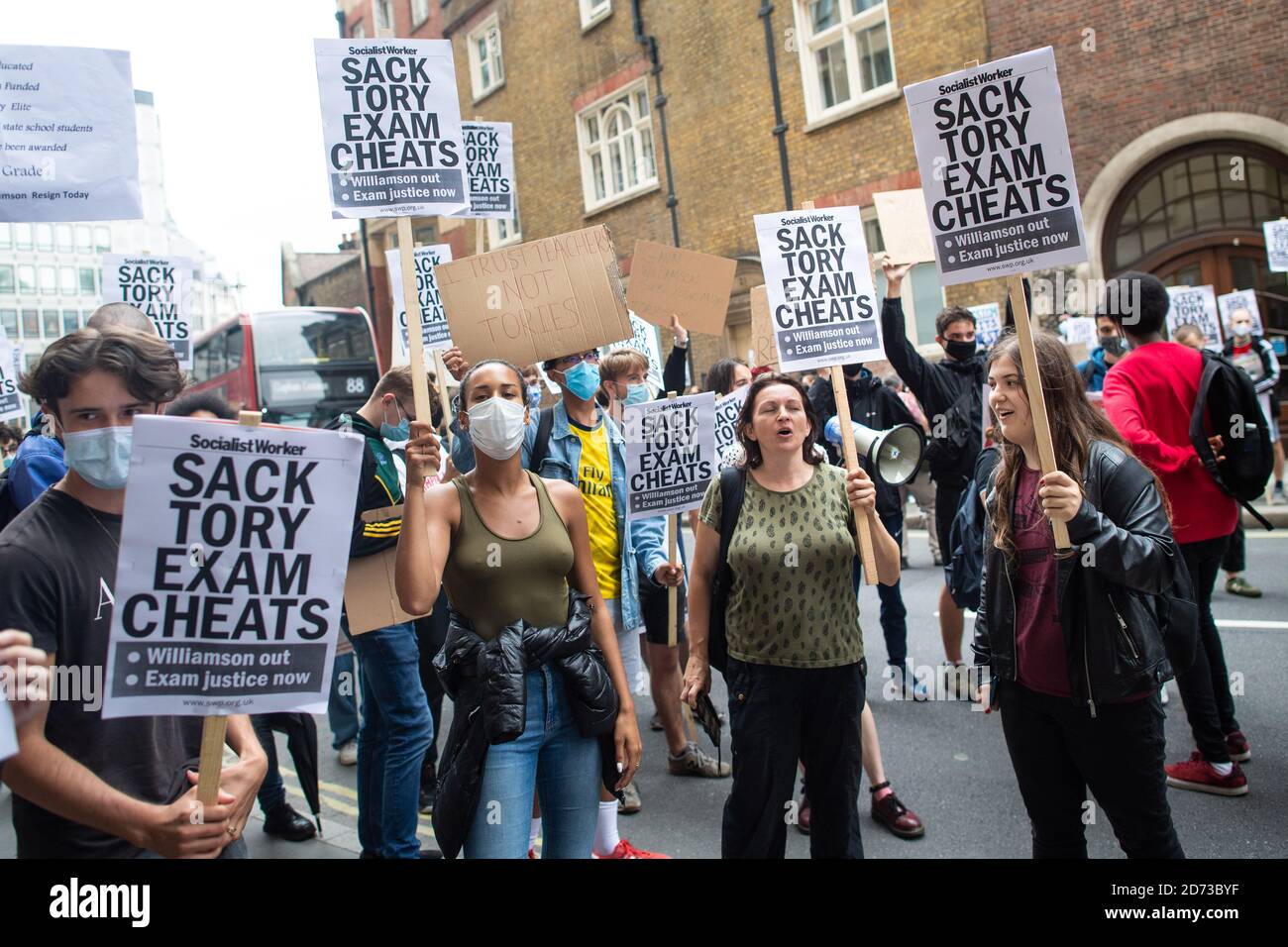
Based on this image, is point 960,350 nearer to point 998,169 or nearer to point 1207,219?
point 998,169

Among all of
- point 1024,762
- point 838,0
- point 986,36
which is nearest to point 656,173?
point 838,0

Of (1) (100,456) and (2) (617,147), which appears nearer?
(1) (100,456)

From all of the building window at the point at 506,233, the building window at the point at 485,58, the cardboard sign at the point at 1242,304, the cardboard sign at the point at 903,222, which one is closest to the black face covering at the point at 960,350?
the cardboard sign at the point at 903,222

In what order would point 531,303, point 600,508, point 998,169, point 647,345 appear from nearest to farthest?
point 998,169 → point 600,508 → point 531,303 → point 647,345

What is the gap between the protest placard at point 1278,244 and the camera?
9.95 meters

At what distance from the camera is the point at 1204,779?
3936 mm

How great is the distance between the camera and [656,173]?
18.0 meters

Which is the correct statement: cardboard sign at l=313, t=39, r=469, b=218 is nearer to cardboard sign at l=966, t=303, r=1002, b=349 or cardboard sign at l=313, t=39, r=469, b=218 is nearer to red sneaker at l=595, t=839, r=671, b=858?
red sneaker at l=595, t=839, r=671, b=858

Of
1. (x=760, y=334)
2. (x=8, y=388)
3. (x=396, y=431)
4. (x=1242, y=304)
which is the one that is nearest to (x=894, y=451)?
(x=760, y=334)

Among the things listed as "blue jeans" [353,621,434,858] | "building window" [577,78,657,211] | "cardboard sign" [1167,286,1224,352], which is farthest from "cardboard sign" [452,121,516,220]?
"building window" [577,78,657,211]

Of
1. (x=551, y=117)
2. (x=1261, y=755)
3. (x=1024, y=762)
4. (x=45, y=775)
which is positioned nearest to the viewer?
(x=45, y=775)

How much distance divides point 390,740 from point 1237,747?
3.53 m

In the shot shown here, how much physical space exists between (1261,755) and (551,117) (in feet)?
61.5
